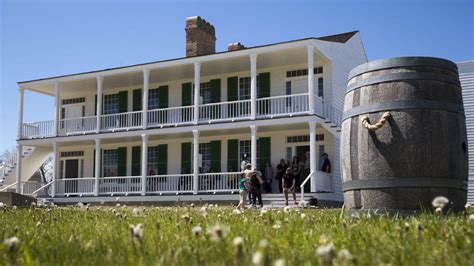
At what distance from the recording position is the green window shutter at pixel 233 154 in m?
25.8

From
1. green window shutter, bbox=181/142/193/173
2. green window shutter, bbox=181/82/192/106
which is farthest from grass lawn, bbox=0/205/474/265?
green window shutter, bbox=181/82/192/106

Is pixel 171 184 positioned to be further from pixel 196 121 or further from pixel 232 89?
pixel 232 89

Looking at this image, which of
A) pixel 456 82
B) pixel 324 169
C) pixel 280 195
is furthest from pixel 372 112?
pixel 324 169

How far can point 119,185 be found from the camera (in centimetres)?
2683

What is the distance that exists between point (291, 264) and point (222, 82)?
978 inches

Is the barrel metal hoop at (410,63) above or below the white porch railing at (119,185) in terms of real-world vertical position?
above

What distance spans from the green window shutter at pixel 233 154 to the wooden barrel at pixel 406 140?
19614 millimetres

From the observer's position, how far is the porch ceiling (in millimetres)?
23766

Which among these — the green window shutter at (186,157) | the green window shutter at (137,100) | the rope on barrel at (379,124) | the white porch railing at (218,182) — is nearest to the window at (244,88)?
the green window shutter at (186,157)

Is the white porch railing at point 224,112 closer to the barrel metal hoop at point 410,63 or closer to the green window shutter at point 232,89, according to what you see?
the green window shutter at point 232,89

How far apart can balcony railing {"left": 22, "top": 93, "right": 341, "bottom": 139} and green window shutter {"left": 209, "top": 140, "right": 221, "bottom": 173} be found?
130cm

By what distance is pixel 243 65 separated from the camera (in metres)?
25.3

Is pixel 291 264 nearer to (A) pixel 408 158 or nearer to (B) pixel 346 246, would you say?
(B) pixel 346 246

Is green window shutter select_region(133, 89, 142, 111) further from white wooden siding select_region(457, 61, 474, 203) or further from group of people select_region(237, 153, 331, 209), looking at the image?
white wooden siding select_region(457, 61, 474, 203)
